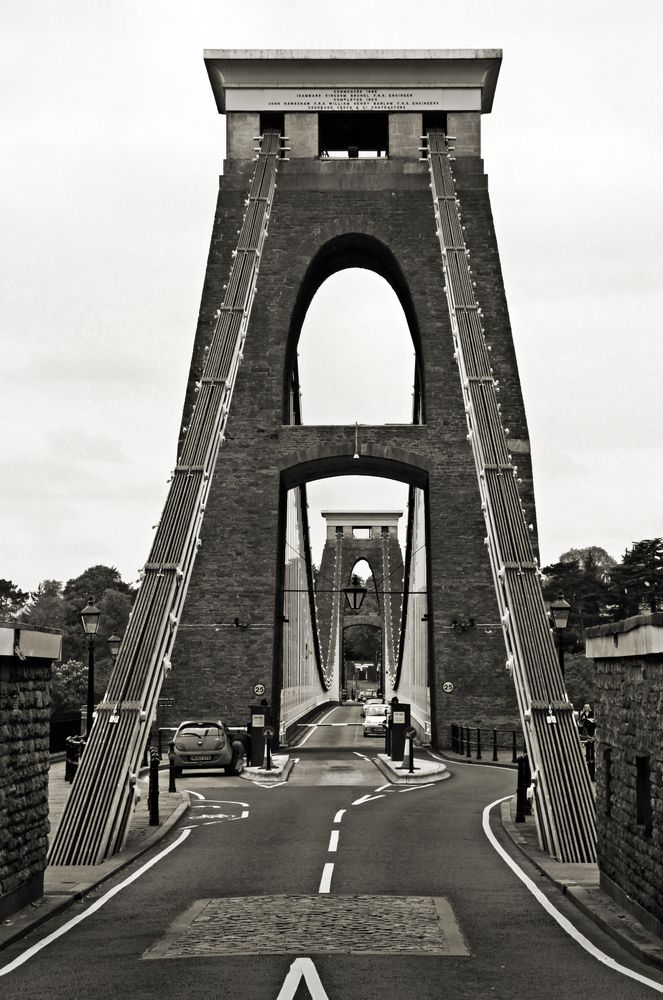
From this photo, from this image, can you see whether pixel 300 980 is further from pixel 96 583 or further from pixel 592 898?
pixel 96 583

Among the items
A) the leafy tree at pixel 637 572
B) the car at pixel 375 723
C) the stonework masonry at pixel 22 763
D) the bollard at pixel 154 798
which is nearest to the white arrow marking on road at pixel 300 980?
the stonework masonry at pixel 22 763

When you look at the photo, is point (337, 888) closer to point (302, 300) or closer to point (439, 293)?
point (439, 293)

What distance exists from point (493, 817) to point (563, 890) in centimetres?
777

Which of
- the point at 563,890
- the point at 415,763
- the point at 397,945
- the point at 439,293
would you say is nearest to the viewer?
the point at 397,945

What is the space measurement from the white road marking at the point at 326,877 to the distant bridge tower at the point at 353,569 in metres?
74.7

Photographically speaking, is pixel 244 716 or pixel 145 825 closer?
pixel 145 825

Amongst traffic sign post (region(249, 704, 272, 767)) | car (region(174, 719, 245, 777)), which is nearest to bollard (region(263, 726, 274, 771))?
traffic sign post (region(249, 704, 272, 767))

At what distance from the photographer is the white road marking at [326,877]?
1387 centimetres

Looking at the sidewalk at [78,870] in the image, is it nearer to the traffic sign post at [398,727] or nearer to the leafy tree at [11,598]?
the traffic sign post at [398,727]

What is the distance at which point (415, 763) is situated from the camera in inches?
1345

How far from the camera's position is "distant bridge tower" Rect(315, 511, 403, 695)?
3858 inches

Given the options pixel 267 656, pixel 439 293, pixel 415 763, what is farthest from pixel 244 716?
pixel 439 293

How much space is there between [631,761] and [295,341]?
36.7 meters

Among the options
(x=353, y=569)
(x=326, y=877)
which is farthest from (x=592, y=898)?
(x=353, y=569)
